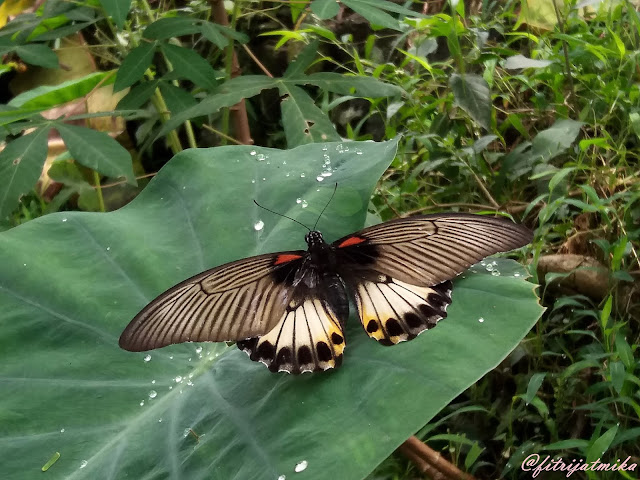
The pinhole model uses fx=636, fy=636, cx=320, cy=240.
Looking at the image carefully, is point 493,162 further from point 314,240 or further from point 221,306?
point 221,306

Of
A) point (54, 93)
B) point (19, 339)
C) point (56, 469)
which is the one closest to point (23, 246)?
point (19, 339)

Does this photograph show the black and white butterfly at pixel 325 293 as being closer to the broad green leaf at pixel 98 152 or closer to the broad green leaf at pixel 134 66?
the broad green leaf at pixel 98 152

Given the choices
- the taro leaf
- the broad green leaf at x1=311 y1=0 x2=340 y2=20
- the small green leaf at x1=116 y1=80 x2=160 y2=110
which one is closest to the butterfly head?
the taro leaf

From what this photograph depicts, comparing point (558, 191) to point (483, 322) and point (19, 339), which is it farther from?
point (19, 339)

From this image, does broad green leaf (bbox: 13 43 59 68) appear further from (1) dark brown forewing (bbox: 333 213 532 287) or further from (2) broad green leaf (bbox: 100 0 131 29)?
(1) dark brown forewing (bbox: 333 213 532 287)

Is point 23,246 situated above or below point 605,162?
above

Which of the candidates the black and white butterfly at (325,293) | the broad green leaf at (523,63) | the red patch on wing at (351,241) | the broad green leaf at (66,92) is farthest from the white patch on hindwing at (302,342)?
the broad green leaf at (66,92)

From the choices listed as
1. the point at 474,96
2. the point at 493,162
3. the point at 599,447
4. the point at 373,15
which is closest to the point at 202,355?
the point at 599,447
